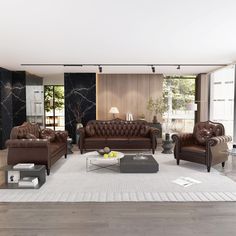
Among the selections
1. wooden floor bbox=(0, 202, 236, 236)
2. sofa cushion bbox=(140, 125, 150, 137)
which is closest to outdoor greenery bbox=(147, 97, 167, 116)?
sofa cushion bbox=(140, 125, 150, 137)

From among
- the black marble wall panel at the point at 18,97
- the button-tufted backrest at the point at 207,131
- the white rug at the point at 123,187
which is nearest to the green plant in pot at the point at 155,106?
the button-tufted backrest at the point at 207,131

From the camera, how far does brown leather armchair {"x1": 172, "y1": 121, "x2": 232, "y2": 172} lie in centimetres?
489

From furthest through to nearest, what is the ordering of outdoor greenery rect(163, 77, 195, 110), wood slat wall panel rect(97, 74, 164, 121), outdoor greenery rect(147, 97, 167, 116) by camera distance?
outdoor greenery rect(163, 77, 195, 110), wood slat wall panel rect(97, 74, 164, 121), outdoor greenery rect(147, 97, 167, 116)

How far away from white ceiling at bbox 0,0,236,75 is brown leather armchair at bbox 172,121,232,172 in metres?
1.84

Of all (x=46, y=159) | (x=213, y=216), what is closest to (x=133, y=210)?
(x=213, y=216)

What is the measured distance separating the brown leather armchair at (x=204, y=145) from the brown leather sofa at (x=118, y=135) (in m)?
1.27

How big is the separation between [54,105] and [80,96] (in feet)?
6.27

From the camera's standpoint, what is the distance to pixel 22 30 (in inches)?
147

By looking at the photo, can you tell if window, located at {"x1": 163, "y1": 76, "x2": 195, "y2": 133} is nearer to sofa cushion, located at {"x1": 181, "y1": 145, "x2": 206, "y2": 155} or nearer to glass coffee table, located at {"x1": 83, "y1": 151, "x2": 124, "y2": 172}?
sofa cushion, located at {"x1": 181, "y1": 145, "x2": 206, "y2": 155}

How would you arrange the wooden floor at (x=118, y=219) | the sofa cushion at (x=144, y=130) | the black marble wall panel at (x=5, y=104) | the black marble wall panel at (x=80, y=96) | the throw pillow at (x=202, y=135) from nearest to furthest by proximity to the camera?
1. the wooden floor at (x=118, y=219)
2. the throw pillow at (x=202, y=135)
3. the sofa cushion at (x=144, y=130)
4. the black marble wall panel at (x=5, y=104)
5. the black marble wall panel at (x=80, y=96)

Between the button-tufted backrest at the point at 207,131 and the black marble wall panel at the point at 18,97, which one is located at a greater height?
the black marble wall panel at the point at 18,97

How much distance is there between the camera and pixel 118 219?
2.89 meters

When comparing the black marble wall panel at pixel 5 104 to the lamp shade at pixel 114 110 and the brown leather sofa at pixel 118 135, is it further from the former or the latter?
the lamp shade at pixel 114 110

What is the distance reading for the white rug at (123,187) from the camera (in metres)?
3.53
